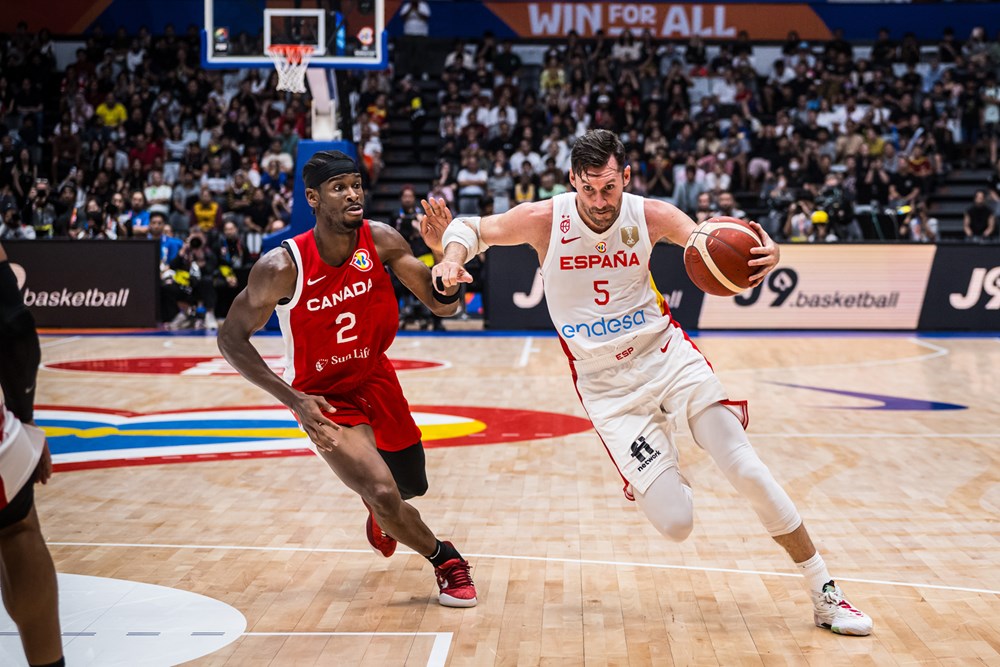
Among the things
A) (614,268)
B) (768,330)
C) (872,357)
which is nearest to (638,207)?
(614,268)

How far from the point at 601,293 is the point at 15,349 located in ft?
7.67

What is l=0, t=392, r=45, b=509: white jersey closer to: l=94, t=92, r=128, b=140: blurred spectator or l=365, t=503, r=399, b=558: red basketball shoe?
l=365, t=503, r=399, b=558: red basketball shoe

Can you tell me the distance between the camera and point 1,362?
129 inches

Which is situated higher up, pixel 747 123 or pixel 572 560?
pixel 747 123

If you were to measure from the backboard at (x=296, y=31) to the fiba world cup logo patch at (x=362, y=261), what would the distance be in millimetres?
9677

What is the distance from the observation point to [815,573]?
4.38 meters

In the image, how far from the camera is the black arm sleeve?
→ 3.23 m

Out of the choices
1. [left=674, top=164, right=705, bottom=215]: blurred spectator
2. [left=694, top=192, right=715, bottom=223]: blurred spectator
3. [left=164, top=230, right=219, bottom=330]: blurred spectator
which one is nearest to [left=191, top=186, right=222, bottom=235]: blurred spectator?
[left=164, top=230, right=219, bottom=330]: blurred spectator

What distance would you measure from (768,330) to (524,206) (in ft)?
39.9

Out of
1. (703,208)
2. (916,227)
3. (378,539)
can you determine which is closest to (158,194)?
(703,208)

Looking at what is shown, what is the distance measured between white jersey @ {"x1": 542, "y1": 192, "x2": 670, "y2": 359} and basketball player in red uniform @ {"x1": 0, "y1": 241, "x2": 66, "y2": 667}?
2177 mm

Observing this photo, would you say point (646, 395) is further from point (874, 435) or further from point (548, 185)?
point (548, 185)

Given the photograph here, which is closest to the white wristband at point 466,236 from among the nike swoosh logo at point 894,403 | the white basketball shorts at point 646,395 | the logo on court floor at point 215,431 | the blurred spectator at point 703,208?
the white basketball shorts at point 646,395

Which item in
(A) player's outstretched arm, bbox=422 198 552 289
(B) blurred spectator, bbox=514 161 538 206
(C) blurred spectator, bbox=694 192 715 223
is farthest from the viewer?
(B) blurred spectator, bbox=514 161 538 206
